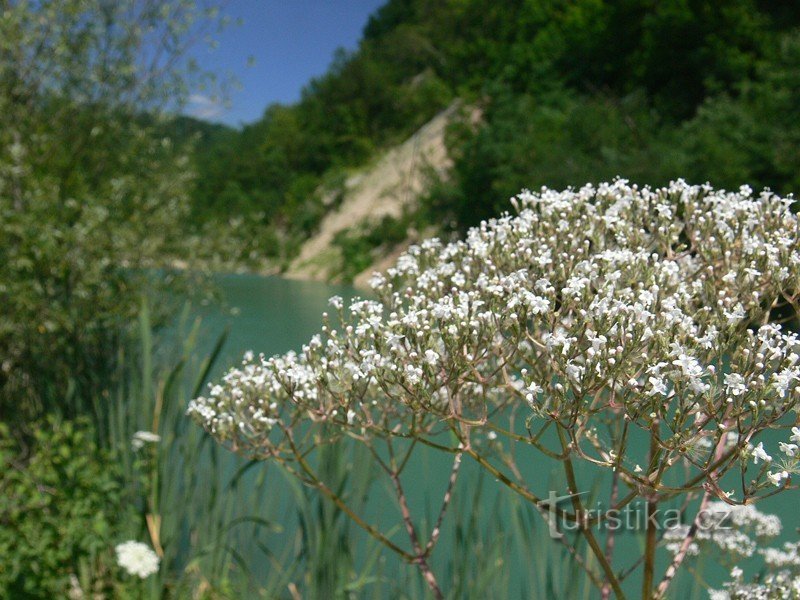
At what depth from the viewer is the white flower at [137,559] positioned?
408cm

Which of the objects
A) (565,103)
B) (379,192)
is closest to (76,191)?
(565,103)

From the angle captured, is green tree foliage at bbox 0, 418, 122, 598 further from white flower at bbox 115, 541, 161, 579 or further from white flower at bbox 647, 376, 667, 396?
white flower at bbox 647, 376, 667, 396

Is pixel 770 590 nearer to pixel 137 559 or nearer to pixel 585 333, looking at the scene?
pixel 585 333

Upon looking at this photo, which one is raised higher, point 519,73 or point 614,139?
point 519,73

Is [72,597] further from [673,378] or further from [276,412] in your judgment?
[673,378]

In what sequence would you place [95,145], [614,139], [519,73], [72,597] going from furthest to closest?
[519,73]
[614,139]
[95,145]
[72,597]

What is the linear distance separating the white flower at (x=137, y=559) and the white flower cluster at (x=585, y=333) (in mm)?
2023

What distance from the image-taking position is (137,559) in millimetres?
4152

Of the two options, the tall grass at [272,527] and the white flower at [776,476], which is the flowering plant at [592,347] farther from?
the tall grass at [272,527]

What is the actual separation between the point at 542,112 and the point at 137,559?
22.9 meters

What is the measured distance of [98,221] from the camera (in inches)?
244

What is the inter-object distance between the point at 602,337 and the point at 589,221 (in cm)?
70

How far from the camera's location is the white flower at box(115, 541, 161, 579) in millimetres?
4082

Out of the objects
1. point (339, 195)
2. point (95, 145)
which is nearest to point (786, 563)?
point (95, 145)
